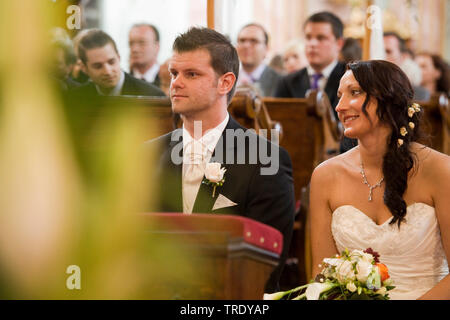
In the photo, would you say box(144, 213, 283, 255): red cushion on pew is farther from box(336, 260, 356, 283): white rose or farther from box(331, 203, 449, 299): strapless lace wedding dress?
box(331, 203, 449, 299): strapless lace wedding dress

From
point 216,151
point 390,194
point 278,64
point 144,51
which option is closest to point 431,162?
point 390,194

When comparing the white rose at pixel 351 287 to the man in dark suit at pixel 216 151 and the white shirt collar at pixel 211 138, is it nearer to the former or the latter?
the man in dark suit at pixel 216 151

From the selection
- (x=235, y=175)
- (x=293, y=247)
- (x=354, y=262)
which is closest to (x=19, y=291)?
(x=354, y=262)

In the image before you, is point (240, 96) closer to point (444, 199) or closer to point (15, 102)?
point (444, 199)

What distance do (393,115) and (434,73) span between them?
20.7ft

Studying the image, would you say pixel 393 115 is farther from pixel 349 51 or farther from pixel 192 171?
pixel 349 51

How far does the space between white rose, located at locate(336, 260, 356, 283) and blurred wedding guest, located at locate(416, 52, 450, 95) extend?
22.6 ft

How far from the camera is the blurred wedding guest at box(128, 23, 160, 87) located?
532 centimetres

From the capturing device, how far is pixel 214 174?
2703 millimetres

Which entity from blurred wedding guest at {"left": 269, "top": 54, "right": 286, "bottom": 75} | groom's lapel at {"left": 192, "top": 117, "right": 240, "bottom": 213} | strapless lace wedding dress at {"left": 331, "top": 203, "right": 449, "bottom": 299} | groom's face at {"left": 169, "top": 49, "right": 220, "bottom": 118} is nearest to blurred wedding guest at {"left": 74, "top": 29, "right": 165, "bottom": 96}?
groom's face at {"left": 169, "top": 49, "right": 220, "bottom": 118}

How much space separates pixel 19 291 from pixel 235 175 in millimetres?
2319

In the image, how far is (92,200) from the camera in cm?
60

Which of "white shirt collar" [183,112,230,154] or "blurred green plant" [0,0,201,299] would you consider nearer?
"blurred green plant" [0,0,201,299]

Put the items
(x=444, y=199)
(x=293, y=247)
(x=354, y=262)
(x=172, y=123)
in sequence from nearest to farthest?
(x=354, y=262), (x=444, y=199), (x=172, y=123), (x=293, y=247)
